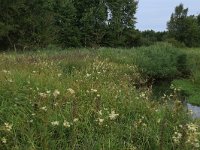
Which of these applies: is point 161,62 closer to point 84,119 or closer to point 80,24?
point 84,119

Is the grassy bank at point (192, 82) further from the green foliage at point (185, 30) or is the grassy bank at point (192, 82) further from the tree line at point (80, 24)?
the green foliage at point (185, 30)

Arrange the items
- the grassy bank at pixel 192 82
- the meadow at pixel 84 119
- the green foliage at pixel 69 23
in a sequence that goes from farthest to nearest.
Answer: the green foliage at pixel 69 23 → the grassy bank at pixel 192 82 → the meadow at pixel 84 119

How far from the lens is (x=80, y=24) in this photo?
4844 centimetres

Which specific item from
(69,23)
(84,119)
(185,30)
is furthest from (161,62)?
(185,30)

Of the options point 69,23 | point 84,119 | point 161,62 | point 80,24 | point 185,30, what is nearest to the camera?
point 84,119

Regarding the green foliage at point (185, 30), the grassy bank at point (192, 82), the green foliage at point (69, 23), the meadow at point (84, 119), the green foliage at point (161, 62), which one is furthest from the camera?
the green foliage at point (185, 30)

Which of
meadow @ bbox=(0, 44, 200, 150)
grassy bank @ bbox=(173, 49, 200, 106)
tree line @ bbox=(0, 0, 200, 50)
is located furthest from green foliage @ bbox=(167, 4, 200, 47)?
meadow @ bbox=(0, 44, 200, 150)

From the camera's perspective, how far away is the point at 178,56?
30.6 m

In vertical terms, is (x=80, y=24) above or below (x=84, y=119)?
below

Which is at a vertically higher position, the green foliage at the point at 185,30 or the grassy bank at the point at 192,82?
the green foliage at the point at 185,30

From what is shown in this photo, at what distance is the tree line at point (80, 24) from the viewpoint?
3306 centimetres

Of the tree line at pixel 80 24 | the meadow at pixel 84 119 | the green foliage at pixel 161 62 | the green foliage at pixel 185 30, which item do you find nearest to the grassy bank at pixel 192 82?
the green foliage at pixel 161 62

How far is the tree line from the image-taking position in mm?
33062

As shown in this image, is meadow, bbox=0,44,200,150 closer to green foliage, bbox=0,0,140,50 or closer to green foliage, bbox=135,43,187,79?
green foliage, bbox=135,43,187,79
